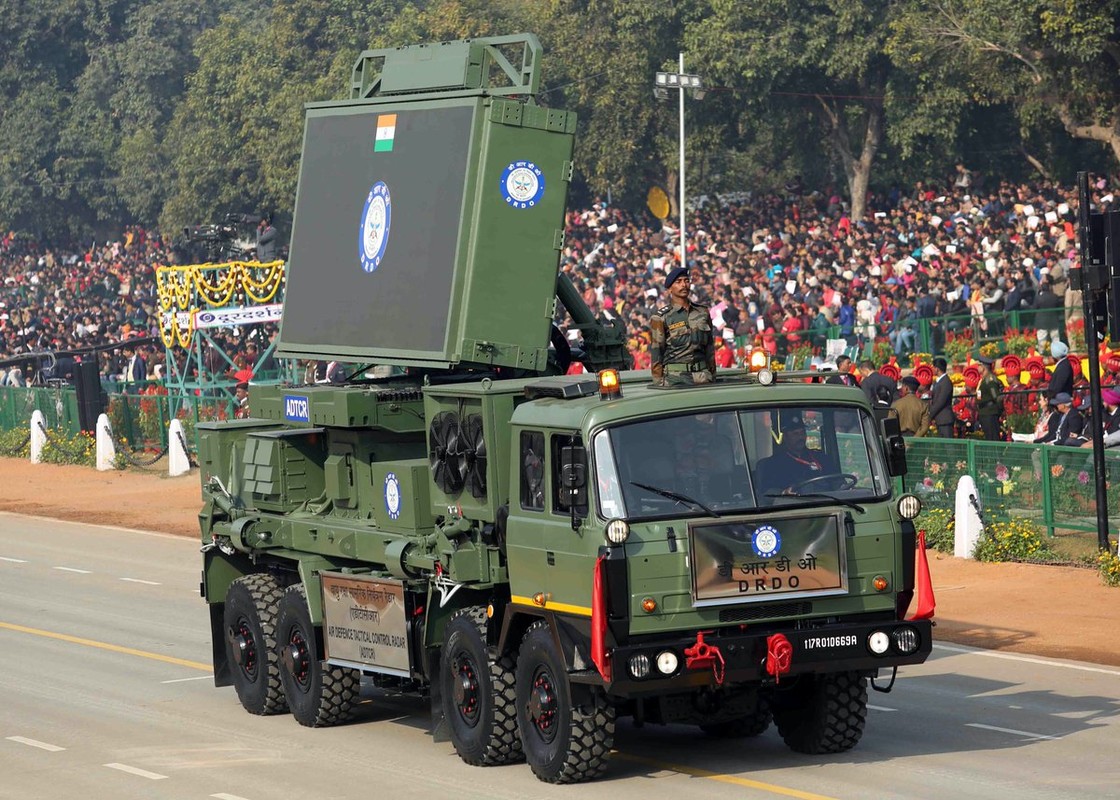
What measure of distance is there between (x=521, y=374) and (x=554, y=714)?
3.67 metres

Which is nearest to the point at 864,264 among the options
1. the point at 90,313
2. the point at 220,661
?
the point at 220,661

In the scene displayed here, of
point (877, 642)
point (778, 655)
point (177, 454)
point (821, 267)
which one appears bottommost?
A: point (778, 655)

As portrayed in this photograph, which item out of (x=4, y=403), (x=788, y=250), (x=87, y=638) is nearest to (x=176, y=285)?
(x=4, y=403)

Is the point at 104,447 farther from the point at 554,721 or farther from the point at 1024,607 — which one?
the point at 554,721

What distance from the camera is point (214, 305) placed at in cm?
3856

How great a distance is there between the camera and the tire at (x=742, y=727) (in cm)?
1327

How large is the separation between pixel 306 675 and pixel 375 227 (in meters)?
3.60

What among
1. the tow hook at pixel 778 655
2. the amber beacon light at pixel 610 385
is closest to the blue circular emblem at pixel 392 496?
the amber beacon light at pixel 610 385

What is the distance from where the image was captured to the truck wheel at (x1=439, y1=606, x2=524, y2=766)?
12.4m

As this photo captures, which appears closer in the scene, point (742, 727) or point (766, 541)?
point (766, 541)

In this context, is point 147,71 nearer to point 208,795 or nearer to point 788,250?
point 788,250

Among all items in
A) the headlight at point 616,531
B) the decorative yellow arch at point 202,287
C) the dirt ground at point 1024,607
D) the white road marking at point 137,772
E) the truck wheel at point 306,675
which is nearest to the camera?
the headlight at point 616,531

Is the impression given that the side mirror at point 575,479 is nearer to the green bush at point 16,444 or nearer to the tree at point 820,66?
the green bush at point 16,444

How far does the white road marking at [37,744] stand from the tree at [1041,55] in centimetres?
2903
